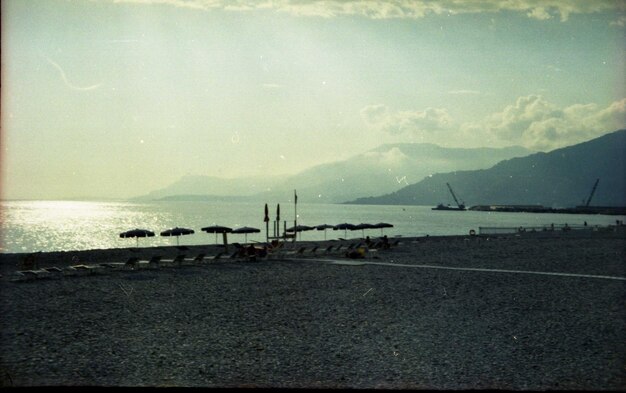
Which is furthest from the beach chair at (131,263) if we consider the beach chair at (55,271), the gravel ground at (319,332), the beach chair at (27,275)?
the beach chair at (27,275)

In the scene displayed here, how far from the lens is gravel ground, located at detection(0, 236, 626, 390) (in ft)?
21.6

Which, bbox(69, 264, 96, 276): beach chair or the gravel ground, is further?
bbox(69, 264, 96, 276): beach chair

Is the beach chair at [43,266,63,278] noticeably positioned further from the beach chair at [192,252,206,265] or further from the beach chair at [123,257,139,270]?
the beach chair at [192,252,206,265]

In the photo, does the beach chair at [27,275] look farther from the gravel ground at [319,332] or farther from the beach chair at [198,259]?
the beach chair at [198,259]

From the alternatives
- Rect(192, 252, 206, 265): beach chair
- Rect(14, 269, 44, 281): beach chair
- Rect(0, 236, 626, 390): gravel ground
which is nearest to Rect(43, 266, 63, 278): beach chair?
Rect(14, 269, 44, 281): beach chair

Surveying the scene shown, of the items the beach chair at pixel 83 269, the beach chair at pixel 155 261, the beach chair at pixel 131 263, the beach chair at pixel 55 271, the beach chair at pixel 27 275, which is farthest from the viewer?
the beach chair at pixel 155 261

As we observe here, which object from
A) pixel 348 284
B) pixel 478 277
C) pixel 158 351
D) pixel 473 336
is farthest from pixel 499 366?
pixel 478 277

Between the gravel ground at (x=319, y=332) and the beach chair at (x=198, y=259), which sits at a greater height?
the beach chair at (x=198, y=259)

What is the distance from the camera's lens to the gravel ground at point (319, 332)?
6586 millimetres

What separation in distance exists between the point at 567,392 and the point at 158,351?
16.6 ft

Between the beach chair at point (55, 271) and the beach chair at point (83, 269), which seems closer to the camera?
the beach chair at point (55, 271)

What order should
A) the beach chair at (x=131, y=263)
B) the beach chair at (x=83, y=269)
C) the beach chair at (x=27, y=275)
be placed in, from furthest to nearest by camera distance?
the beach chair at (x=131, y=263)
the beach chair at (x=83, y=269)
the beach chair at (x=27, y=275)

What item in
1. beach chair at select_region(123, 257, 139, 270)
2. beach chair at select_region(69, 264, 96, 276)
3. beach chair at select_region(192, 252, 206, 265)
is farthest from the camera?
beach chair at select_region(192, 252, 206, 265)

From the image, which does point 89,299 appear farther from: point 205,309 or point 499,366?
point 499,366
